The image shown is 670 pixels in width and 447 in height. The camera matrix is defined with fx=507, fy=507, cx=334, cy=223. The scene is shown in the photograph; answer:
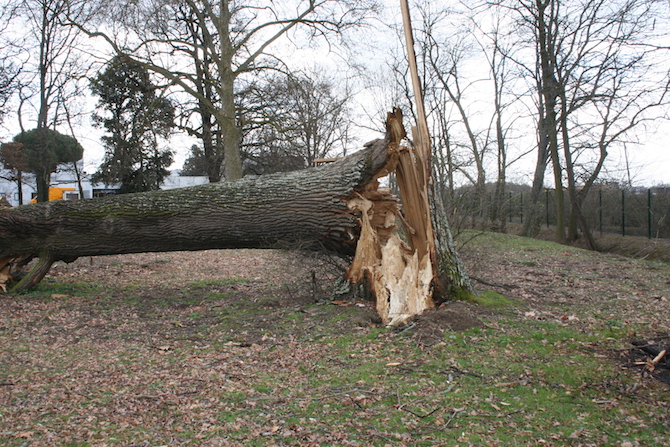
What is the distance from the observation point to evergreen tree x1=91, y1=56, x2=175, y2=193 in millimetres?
17922

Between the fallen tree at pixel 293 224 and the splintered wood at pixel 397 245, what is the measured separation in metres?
0.01

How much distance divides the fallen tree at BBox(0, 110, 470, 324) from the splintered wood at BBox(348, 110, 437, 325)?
12 mm

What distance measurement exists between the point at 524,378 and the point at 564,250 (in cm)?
1027

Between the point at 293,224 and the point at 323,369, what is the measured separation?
2501 millimetres

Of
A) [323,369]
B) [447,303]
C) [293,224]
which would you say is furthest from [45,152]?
[323,369]

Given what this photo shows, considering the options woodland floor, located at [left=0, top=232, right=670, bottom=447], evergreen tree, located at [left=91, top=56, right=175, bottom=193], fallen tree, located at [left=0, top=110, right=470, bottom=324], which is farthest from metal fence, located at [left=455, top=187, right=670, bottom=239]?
evergreen tree, located at [left=91, top=56, right=175, bottom=193]

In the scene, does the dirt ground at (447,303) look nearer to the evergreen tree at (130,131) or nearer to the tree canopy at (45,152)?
the evergreen tree at (130,131)

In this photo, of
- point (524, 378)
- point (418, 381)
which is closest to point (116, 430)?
point (418, 381)

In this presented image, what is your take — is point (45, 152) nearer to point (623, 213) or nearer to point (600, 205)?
point (600, 205)

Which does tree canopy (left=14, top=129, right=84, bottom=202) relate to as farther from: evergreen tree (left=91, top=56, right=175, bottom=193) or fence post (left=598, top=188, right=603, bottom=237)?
fence post (left=598, top=188, right=603, bottom=237)

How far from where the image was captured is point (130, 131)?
59.1ft

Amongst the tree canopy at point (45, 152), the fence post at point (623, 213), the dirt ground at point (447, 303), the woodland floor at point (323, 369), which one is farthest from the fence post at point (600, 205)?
the tree canopy at point (45, 152)

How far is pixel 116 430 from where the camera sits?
3.15m

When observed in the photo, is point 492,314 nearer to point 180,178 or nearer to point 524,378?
point 524,378
